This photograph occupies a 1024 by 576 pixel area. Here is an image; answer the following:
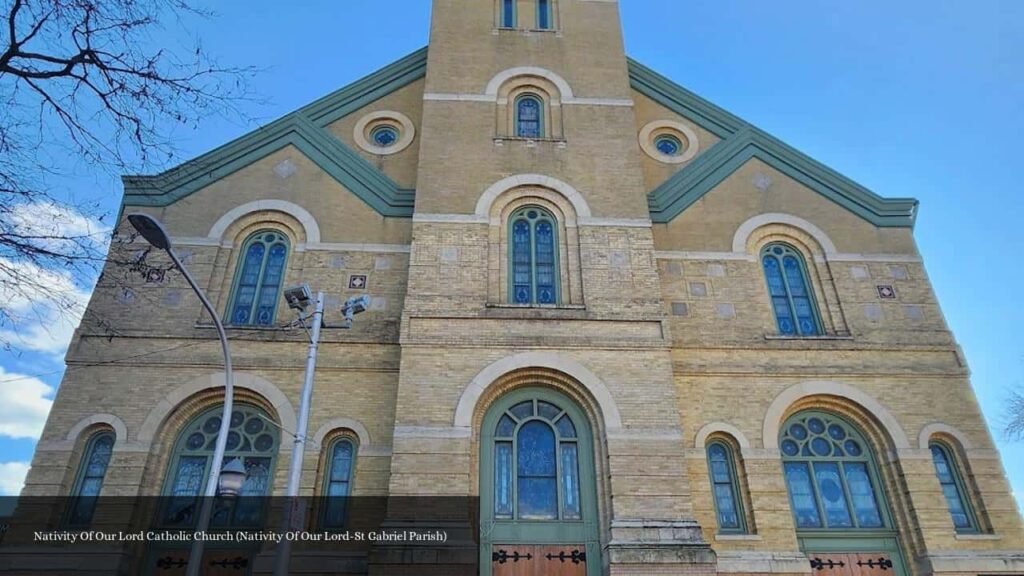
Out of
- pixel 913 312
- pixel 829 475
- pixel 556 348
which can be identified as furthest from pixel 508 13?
pixel 829 475

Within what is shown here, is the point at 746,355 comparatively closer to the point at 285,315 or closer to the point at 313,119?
the point at 285,315

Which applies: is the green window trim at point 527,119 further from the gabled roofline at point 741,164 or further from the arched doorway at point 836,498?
the arched doorway at point 836,498

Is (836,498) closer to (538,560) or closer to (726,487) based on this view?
(726,487)

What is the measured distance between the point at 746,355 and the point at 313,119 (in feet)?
40.6

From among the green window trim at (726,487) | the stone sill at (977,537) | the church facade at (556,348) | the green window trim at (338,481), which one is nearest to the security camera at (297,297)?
the church facade at (556,348)

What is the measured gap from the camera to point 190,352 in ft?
46.7

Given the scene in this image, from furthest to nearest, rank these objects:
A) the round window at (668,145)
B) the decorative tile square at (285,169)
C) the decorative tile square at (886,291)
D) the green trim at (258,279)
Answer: the round window at (668,145)
the decorative tile square at (285,169)
the decorative tile square at (886,291)
the green trim at (258,279)

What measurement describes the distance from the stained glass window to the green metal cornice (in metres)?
4.74

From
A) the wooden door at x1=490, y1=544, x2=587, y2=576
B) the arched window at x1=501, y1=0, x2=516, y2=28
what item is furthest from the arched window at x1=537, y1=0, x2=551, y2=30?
the wooden door at x1=490, y1=544, x2=587, y2=576

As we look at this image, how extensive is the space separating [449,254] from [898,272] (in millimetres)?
10616

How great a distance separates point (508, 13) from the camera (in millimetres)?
19172

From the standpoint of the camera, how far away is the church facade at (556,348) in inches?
501

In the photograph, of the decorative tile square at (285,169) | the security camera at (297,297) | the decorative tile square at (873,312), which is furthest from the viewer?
the decorative tile square at (285,169)

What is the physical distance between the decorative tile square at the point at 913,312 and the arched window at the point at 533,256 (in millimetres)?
8126
